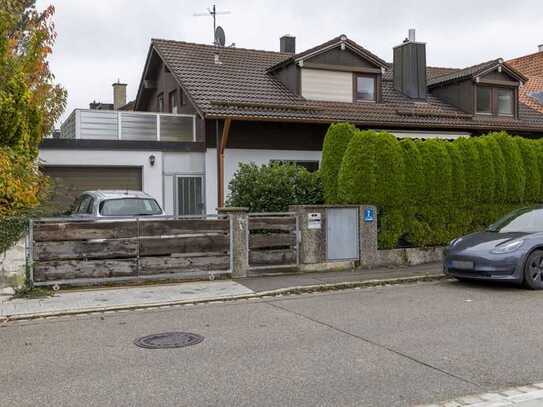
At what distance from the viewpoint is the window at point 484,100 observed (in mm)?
22469

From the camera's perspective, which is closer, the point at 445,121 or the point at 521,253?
the point at 521,253

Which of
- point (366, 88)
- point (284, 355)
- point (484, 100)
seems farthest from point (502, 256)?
point (484, 100)

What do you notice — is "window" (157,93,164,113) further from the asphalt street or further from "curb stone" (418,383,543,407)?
"curb stone" (418,383,543,407)

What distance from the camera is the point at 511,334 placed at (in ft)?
22.9

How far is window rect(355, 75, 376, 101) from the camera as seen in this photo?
21.0m

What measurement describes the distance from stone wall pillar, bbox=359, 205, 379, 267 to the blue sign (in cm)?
2

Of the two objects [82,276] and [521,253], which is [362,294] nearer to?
[521,253]

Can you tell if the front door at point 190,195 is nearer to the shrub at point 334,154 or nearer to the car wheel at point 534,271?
the shrub at point 334,154

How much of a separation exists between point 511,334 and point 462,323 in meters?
0.71

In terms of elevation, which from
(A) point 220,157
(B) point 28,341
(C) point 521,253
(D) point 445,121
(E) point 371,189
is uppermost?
(D) point 445,121

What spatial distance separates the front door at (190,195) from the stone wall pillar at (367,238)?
6787 mm

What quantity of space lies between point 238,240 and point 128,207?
3.01 m

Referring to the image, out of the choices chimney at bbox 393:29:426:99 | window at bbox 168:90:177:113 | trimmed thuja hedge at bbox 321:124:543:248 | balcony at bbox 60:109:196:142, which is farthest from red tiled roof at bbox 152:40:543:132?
trimmed thuja hedge at bbox 321:124:543:248

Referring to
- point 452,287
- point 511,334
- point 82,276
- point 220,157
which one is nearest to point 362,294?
point 452,287
